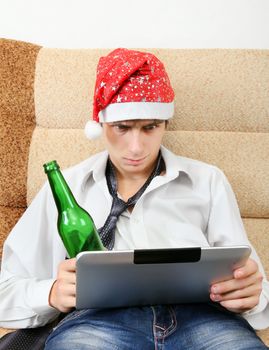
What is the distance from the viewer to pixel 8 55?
4.57 ft

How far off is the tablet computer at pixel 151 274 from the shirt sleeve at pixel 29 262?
0.82 ft

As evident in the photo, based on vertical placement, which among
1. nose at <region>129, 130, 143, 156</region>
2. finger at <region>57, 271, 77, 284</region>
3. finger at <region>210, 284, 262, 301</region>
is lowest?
finger at <region>210, 284, 262, 301</region>

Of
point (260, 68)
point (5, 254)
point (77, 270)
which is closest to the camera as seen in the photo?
point (77, 270)

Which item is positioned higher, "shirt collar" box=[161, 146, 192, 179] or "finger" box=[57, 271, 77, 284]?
"shirt collar" box=[161, 146, 192, 179]

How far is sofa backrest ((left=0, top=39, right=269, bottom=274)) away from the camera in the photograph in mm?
1379

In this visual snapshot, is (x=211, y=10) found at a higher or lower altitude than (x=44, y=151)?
higher

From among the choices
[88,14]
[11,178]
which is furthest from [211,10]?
[11,178]

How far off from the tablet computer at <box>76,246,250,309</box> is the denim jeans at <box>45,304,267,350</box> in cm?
4

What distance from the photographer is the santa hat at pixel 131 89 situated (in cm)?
111

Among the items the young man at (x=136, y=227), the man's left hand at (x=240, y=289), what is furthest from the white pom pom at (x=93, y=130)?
the man's left hand at (x=240, y=289)

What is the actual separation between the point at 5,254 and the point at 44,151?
13.5 inches

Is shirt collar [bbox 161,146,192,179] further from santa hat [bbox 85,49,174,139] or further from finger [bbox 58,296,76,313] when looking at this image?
finger [bbox 58,296,76,313]

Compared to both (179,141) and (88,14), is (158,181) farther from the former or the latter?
(88,14)

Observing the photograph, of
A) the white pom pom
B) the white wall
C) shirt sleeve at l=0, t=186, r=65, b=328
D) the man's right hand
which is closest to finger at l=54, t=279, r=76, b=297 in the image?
the man's right hand
